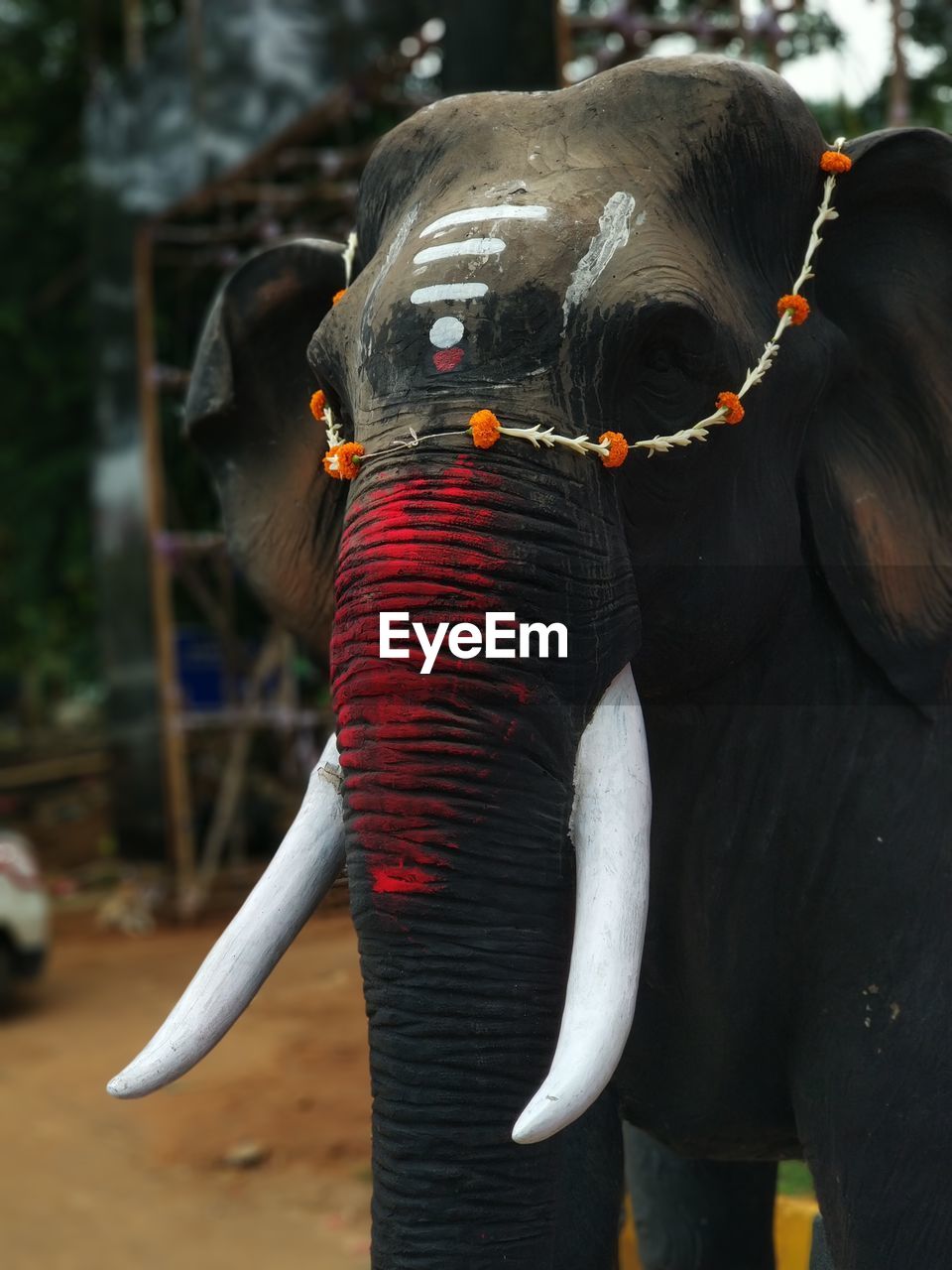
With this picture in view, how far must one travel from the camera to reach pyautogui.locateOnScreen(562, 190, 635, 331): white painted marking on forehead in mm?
1757

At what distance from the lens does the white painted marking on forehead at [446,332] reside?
1.73 m

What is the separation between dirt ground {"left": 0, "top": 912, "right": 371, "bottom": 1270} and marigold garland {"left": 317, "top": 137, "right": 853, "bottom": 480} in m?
2.56

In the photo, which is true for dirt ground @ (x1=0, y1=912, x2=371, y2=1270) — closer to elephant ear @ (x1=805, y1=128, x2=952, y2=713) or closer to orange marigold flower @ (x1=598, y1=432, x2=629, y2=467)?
elephant ear @ (x1=805, y1=128, x2=952, y2=713)

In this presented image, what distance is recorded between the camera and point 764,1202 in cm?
271

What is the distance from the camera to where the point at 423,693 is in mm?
1664

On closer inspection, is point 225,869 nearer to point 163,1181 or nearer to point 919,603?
point 163,1181

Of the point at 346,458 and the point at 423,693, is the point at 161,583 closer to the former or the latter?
the point at 346,458

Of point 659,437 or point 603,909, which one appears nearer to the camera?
point 603,909

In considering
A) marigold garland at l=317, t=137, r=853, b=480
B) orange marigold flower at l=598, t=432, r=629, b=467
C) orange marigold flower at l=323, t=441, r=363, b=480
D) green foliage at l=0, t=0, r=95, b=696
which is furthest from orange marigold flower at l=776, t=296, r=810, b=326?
green foliage at l=0, t=0, r=95, b=696

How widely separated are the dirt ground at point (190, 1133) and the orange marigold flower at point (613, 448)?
267 centimetres

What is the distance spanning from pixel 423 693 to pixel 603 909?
0.95 feet

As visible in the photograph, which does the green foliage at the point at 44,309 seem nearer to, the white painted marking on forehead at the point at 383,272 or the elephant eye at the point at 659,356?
the white painted marking on forehead at the point at 383,272

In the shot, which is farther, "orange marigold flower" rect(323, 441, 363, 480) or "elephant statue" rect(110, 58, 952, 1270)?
"orange marigold flower" rect(323, 441, 363, 480)

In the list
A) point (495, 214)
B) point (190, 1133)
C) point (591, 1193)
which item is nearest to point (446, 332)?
point (495, 214)
